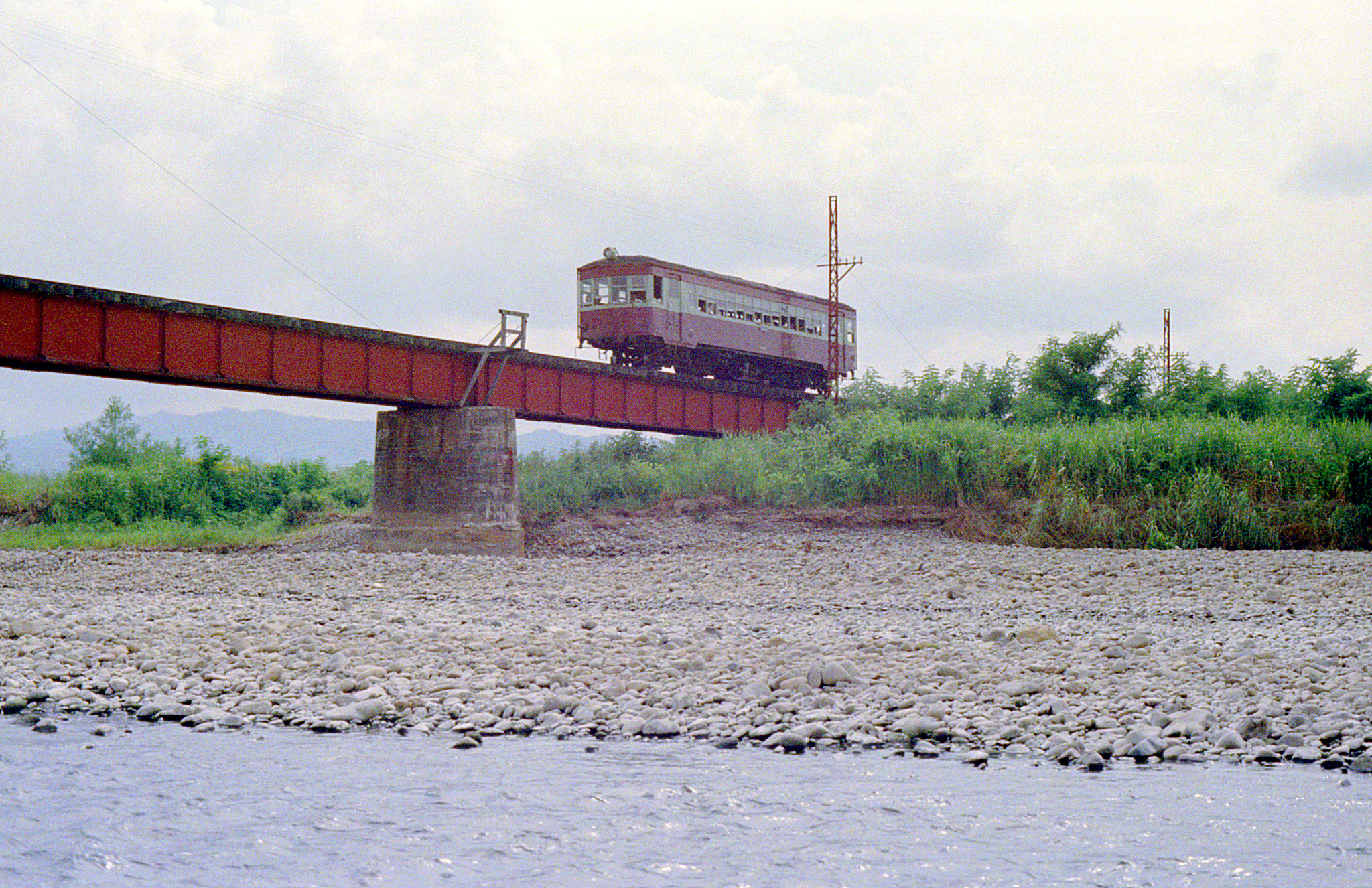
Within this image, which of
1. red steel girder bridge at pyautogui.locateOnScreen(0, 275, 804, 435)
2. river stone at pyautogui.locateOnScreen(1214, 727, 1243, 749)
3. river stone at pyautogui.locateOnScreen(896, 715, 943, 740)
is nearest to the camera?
river stone at pyautogui.locateOnScreen(1214, 727, 1243, 749)

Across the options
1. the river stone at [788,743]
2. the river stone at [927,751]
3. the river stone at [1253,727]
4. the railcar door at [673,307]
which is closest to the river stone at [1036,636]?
the river stone at [1253,727]

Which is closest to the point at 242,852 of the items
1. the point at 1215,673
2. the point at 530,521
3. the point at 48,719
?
the point at 48,719

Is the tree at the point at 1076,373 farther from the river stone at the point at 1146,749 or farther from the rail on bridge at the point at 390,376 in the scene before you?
the river stone at the point at 1146,749

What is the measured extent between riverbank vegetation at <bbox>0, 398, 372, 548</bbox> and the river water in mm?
27356

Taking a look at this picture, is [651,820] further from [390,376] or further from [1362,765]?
[390,376]

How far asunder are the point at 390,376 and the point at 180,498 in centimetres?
1607

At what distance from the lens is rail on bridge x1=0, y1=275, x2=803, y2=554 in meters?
22.6

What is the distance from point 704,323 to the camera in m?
35.8

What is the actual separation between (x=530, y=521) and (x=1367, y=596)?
1994cm

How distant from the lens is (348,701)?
347 inches

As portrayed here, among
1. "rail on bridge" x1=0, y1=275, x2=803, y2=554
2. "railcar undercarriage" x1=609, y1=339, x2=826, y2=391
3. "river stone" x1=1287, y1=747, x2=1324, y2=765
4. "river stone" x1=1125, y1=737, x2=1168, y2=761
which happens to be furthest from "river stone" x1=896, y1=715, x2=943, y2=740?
"railcar undercarriage" x1=609, y1=339, x2=826, y2=391

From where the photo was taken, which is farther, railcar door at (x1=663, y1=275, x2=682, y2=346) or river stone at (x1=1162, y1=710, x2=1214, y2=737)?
railcar door at (x1=663, y1=275, x2=682, y2=346)

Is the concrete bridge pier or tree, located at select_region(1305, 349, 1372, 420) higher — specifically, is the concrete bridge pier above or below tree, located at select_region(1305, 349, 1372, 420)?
below

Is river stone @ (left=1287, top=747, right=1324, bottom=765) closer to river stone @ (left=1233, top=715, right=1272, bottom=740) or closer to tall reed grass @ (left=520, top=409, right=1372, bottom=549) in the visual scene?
river stone @ (left=1233, top=715, right=1272, bottom=740)
